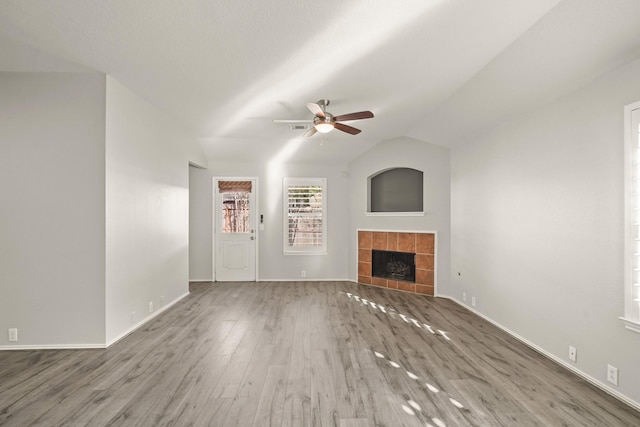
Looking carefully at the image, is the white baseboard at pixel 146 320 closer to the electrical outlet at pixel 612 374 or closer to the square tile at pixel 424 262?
the square tile at pixel 424 262

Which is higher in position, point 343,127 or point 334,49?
point 334,49

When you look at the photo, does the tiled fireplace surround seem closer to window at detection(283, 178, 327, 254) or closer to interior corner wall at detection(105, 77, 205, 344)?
window at detection(283, 178, 327, 254)

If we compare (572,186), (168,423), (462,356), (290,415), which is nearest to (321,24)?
(572,186)

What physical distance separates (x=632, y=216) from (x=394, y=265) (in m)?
3.95

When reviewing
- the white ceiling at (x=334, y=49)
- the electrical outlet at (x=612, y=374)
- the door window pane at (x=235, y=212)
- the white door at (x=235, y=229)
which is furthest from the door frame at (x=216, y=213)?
the electrical outlet at (x=612, y=374)

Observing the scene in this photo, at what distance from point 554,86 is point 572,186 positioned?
0.91 metres

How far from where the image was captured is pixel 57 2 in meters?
2.00

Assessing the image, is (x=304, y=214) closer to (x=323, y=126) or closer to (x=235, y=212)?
(x=235, y=212)

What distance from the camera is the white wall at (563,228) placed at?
230 centimetres

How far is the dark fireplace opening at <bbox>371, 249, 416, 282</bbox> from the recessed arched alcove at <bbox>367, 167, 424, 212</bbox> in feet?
2.87

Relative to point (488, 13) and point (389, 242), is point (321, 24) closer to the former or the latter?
point (488, 13)

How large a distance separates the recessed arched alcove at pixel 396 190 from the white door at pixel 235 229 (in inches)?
97.2

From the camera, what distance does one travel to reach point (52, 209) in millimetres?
3014

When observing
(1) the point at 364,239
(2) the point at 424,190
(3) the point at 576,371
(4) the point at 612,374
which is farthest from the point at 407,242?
(4) the point at 612,374
